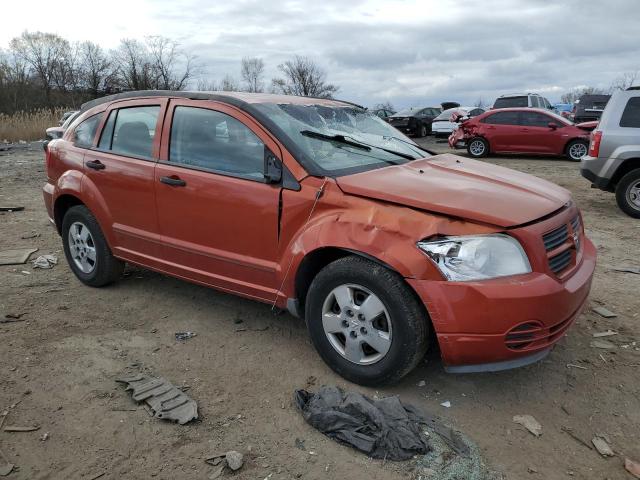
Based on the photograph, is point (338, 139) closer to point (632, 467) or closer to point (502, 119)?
point (632, 467)

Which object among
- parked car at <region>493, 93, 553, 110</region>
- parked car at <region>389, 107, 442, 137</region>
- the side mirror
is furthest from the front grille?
parked car at <region>389, 107, 442, 137</region>

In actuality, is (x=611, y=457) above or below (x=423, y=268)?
below

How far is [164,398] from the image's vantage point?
10.2 feet

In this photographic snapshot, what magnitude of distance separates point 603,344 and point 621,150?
492 cm

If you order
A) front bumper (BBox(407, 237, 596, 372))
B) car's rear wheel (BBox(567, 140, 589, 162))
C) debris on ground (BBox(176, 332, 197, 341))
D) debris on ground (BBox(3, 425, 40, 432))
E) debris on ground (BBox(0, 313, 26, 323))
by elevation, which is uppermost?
front bumper (BBox(407, 237, 596, 372))

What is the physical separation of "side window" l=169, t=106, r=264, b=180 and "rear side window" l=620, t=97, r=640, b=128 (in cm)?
637

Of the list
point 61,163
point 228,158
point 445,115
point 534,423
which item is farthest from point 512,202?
point 445,115

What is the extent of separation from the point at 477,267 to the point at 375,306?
599 mm

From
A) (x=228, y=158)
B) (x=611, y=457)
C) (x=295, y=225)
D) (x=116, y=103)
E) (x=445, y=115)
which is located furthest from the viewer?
(x=445, y=115)

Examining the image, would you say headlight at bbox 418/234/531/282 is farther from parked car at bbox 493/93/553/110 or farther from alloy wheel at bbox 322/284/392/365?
parked car at bbox 493/93/553/110

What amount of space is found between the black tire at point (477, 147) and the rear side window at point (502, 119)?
57cm

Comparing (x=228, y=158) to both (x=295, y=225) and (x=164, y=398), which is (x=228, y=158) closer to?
(x=295, y=225)

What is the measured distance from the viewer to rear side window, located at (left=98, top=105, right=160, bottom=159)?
4.17 meters

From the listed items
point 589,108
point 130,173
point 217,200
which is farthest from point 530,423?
point 589,108
